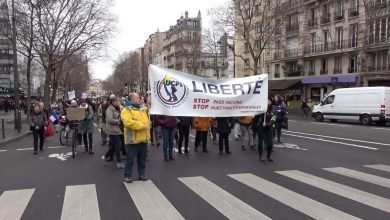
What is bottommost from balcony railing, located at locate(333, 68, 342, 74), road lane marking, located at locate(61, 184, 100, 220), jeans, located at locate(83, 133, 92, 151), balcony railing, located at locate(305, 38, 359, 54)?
road lane marking, located at locate(61, 184, 100, 220)

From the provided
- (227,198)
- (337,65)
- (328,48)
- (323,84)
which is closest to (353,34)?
(328,48)

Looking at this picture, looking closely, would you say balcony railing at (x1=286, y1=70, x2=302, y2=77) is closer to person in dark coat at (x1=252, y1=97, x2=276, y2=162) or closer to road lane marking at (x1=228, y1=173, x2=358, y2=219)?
person in dark coat at (x1=252, y1=97, x2=276, y2=162)

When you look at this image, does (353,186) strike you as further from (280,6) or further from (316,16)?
(316,16)

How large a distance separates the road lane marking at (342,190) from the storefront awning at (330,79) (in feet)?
112

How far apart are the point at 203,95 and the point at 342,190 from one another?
4.06 metres

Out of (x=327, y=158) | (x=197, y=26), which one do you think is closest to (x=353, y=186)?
(x=327, y=158)

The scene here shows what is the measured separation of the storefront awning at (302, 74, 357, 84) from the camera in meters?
40.3

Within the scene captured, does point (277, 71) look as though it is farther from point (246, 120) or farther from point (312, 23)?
point (246, 120)

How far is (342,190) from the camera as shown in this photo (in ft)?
23.7

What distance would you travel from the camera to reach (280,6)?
44.6 meters

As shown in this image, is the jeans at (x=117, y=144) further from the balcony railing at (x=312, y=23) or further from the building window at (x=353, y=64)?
the balcony railing at (x=312, y=23)

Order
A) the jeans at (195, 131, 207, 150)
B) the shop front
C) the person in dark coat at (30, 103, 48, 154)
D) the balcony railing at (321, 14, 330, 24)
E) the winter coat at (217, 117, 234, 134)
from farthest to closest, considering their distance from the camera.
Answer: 1. the balcony railing at (321, 14, 330, 24)
2. the shop front
3. the person in dark coat at (30, 103, 48, 154)
4. the jeans at (195, 131, 207, 150)
5. the winter coat at (217, 117, 234, 134)

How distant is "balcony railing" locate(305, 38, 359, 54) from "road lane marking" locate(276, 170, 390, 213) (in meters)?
34.5

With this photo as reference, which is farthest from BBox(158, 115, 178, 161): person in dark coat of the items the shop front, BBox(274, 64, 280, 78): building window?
BBox(274, 64, 280, 78): building window
